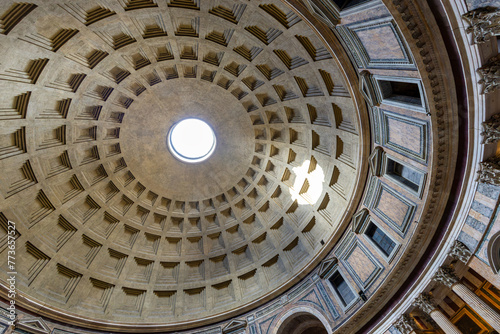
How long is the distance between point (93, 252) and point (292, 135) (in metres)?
17.8

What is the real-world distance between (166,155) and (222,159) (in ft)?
15.5

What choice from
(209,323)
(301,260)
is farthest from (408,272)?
(209,323)

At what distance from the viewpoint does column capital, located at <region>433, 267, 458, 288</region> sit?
43.3 ft

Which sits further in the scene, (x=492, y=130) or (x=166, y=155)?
(x=166, y=155)

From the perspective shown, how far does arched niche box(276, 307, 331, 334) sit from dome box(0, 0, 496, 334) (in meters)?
0.13

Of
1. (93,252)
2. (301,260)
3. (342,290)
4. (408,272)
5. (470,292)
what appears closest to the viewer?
(470,292)

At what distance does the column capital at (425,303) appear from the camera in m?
13.8

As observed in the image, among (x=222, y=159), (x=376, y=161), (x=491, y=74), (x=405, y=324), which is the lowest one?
(x=405, y=324)

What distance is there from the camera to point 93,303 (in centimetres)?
2261

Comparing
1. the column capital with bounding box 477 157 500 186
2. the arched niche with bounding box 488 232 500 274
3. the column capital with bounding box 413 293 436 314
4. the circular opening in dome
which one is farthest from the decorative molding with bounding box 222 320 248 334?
the column capital with bounding box 477 157 500 186

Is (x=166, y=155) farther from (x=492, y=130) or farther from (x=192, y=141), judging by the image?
(x=492, y=130)

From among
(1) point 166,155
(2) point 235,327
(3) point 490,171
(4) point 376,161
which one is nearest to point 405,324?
(3) point 490,171

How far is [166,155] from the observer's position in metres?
26.0

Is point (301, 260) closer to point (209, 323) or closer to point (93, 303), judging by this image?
point (209, 323)
